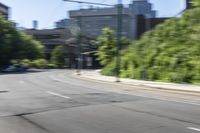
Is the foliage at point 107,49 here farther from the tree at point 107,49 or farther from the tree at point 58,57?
the tree at point 58,57

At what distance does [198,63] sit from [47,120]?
2418 centimetres

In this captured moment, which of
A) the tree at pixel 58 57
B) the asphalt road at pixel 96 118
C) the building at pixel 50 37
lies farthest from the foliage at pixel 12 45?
the asphalt road at pixel 96 118

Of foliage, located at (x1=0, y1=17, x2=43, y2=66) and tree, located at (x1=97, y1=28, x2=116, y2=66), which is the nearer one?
tree, located at (x1=97, y1=28, x2=116, y2=66)

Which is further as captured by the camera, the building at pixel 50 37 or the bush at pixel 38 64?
the building at pixel 50 37

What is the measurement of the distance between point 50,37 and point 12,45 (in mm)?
58031

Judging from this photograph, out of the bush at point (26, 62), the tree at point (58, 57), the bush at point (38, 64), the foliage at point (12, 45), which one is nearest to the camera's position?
the foliage at point (12, 45)

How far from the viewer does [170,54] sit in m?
41.3

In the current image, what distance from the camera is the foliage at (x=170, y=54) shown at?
121ft

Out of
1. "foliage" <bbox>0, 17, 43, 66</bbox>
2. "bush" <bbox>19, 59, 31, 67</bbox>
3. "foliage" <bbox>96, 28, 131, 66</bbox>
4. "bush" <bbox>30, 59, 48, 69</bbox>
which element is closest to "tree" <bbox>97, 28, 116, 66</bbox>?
"foliage" <bbox>96, 28, 131, 66</bbox>

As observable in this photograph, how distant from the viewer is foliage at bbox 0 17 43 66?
281 ft

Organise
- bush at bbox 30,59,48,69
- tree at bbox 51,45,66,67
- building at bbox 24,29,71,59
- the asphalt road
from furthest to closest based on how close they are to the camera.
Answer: building at bbox 24,29,71,59 < tree at bbox 51,45,66,67 < bush at bbox 30,59,48,69 < the asphalt road

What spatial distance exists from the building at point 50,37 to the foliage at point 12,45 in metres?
39.0

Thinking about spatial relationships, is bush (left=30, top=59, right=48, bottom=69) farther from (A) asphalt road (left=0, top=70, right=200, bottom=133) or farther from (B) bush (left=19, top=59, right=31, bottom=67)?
(A) asphalt road (left=0, top=70, right=200, bottom=133)

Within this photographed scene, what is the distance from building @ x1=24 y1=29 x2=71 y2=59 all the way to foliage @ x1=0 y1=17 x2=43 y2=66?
39020mm
